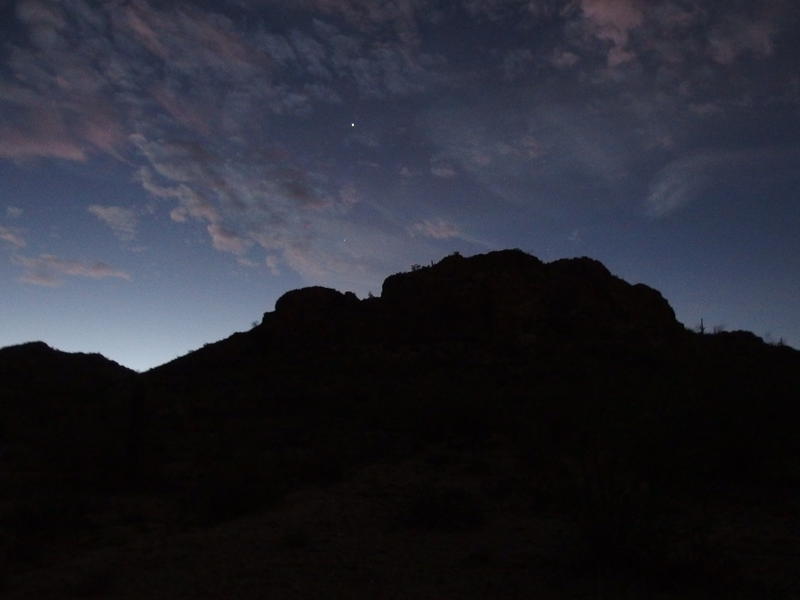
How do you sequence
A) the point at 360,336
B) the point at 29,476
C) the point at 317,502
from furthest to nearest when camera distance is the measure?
the point at 360,336 < the point at 29,476 < the point at 317,502

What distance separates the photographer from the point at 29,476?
1099 centimetres

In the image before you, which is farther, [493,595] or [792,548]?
[792,548]

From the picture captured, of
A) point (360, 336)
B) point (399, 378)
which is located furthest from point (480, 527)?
point (360, 336)

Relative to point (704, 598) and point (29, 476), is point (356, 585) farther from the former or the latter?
point (29, 476)

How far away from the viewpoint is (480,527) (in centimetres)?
715

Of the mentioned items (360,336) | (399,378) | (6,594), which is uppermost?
(360,336)

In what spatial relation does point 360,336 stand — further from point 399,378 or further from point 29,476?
point 29,476

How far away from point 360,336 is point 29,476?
2203 centimetres

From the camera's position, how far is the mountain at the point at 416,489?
18.0 ft

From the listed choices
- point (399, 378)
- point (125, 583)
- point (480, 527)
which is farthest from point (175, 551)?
point (399, 378)

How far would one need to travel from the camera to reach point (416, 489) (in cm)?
920

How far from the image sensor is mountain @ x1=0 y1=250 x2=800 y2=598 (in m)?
5.48

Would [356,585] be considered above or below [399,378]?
below

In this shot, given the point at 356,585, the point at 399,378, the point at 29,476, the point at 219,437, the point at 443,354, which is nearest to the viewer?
the point at 356,585
